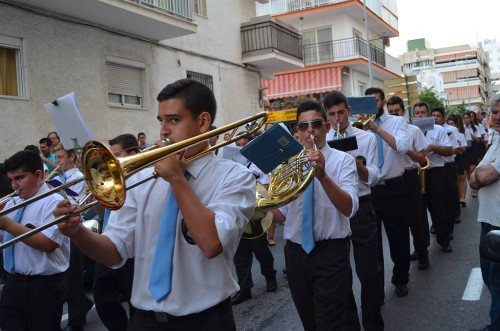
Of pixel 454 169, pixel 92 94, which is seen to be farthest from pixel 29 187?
pixel 92 94

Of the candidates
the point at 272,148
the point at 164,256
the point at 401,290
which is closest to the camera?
the point at 164,256

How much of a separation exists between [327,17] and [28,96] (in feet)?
60.7

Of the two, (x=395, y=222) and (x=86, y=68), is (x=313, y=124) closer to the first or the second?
(x=395, y=222)

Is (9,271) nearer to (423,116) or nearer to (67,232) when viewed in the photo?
(67,232)

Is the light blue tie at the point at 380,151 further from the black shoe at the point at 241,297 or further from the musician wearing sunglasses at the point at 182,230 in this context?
the musician wearing sunglasses at the point at 182,230

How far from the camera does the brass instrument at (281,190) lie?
3357mm

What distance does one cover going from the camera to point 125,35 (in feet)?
40.3

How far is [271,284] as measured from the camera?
612 cm

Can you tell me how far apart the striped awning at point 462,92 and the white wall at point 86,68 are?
8905 cm

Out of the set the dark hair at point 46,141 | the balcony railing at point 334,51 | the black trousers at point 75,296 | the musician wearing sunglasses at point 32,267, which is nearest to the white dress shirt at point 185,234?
the musician wearing sunglasses at point 32,267

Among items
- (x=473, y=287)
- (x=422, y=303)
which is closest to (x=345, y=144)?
(x=422, y=303)

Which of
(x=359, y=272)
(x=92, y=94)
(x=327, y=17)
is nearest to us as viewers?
(x=359, y=272)

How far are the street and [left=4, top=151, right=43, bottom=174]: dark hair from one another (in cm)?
206

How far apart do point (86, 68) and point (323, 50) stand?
16.1m
